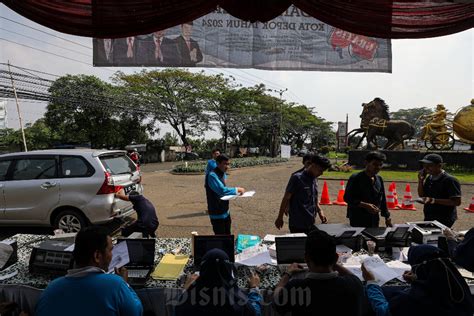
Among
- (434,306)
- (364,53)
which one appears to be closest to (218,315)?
(434,306)

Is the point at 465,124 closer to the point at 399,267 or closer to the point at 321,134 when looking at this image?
the point at 399,267

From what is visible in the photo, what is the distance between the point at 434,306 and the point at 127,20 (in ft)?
8.65

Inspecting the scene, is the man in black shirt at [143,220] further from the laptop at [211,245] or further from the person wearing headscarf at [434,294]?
the person wearing headscarf at [434,294]

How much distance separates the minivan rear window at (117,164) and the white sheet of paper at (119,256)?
401 centimetres

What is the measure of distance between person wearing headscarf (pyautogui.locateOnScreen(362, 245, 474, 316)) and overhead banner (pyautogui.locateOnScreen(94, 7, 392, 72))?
1.57 metres

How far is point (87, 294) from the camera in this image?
5.86 feet

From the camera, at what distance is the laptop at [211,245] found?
2863 millimetres

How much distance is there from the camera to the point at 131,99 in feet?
115

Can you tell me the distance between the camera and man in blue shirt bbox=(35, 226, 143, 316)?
5.82 ft

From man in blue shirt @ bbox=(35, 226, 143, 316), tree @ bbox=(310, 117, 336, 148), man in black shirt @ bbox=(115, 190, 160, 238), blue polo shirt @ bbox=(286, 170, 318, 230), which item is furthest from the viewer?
tree @ bbox=(310, 117, 336, 148)

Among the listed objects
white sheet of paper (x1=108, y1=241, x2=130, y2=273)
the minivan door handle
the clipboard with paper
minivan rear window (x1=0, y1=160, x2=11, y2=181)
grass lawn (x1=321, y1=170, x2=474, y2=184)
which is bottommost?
grass lawn (x1=321, y1=170, x2=474, y2=184)

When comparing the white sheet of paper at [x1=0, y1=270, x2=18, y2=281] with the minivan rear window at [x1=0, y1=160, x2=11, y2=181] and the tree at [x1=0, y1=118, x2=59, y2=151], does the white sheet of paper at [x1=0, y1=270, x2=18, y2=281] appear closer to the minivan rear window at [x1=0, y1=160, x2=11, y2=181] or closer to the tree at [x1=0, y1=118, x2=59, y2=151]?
the minivan rear window at [x1=0, y1=160, x2=11, y2=181]

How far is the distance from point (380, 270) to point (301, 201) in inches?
61.9

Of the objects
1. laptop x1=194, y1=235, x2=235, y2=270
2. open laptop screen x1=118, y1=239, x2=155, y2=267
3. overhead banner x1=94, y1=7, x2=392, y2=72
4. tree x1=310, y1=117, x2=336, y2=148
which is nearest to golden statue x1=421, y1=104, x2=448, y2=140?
overhead banner x1=94, y1=7, x2=392, y2=72
